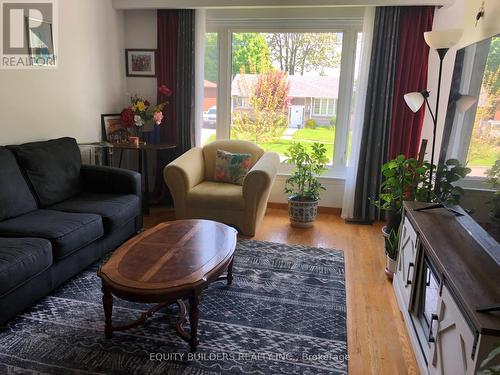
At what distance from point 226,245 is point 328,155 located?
240 cm

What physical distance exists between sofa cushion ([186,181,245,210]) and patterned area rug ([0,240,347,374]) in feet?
2.76

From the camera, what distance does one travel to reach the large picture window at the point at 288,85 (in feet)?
13.3

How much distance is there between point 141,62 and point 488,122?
3635 mm

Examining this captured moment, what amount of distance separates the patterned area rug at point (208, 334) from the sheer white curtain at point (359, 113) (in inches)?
60.2

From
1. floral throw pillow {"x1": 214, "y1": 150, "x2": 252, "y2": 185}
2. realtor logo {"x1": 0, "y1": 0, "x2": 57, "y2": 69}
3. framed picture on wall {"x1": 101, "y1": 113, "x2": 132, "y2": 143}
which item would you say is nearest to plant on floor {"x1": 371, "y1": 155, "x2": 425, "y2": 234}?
floral throw pillow {"x1": 214, "y1": 150, "x2": 252, "y2": 185}

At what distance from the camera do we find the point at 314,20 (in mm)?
3963

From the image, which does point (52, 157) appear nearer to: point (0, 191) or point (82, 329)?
point (0, 191)

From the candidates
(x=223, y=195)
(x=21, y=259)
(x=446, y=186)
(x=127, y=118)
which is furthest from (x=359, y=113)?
(x=21, y=259)

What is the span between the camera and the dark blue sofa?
82.4 inches

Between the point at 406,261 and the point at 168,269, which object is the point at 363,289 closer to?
the point at 406,261

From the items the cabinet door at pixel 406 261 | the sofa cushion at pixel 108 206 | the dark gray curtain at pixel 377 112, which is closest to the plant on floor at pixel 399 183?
the cabinet door at pixel 406 261

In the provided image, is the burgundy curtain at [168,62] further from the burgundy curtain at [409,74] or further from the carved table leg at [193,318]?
the carved table leg at [193,318]

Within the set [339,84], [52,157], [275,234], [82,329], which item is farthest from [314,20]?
[82,329]

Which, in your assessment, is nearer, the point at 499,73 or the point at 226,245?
the point at 499,73
